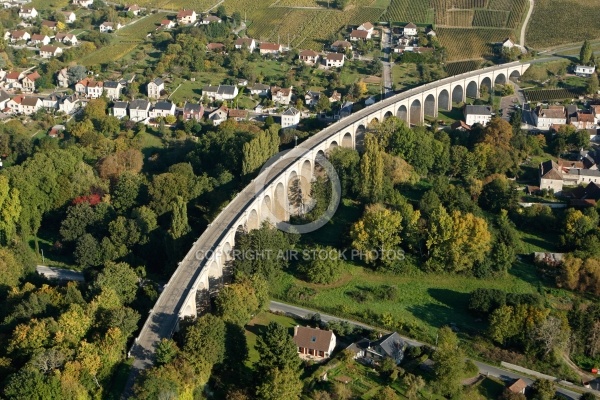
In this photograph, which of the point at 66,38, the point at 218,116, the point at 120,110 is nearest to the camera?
the point at 218,116

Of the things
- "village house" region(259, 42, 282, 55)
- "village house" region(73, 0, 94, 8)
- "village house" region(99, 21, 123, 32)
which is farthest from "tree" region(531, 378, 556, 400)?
"village house" region(73, 0, 94, 8)

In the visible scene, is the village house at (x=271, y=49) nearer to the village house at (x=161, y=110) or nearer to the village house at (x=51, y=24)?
the village house at (x=161, y=110)

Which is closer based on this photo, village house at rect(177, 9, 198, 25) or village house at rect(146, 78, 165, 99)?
village house at rect(146, 78, 165, 99)

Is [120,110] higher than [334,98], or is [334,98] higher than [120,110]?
[334,98]

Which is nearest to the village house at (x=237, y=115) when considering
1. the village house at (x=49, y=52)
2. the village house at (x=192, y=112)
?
the village house at (x=192, y=112)

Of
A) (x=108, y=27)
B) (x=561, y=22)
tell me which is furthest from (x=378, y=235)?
(x=108, y=27)

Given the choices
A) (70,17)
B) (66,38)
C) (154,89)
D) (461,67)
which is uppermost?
(70,17)
